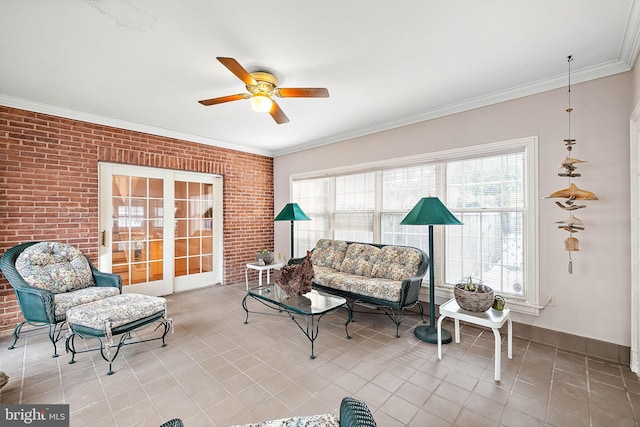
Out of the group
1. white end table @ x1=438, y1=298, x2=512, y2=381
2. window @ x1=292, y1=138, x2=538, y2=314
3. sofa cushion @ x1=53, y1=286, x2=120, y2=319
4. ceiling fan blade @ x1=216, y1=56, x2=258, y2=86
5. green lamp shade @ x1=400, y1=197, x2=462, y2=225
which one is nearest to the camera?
ceiling fan blade @ x1=216, y1=56, x2=258, y2=86

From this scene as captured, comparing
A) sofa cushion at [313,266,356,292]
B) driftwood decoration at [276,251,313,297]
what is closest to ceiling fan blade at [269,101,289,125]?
driftwood decoration at [276,251,313,297]

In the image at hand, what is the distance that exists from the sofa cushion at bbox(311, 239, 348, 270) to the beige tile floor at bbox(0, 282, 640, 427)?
129 cm

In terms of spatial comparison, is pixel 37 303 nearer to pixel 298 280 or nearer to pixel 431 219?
pixel 298 280

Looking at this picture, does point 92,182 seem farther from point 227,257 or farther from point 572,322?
point 572,322

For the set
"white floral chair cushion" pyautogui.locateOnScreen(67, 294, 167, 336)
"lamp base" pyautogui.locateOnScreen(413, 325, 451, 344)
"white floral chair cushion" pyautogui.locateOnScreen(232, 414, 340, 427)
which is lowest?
"lamp base" pyautogui.locateOnScreen(413, 325, 451, 344)

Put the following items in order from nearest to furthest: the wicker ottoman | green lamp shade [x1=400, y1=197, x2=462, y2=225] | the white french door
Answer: the wicker ottoman
green lamp shade [x1=400, y1=197, x2=462, y2=225]
the white french door

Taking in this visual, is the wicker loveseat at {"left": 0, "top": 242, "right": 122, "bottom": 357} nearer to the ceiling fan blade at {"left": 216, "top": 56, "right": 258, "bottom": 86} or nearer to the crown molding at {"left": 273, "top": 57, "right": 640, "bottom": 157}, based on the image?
the ceiling fan blade at {"left": 216, "top": 56, "right": 258, "bottom": 86}

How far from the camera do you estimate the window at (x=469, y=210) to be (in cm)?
304

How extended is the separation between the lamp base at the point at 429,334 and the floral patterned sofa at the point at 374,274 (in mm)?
229

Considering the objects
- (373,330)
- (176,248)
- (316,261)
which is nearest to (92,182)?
(176,248)

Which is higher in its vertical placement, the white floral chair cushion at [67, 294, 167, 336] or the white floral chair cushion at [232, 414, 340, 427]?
the white floral chair cushion at [232, 414, 340, 427]

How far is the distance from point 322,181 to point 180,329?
127 inches

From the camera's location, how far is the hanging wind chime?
2.49 meters

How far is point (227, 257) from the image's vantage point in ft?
17.5
